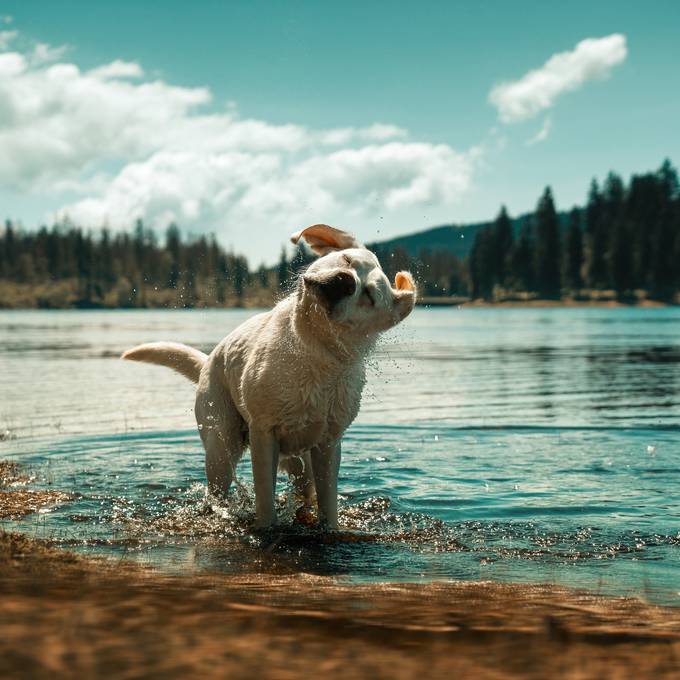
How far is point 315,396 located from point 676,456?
6304 millimetres

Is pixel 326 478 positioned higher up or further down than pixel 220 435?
further down

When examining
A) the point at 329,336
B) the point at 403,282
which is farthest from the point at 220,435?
the point at 403,282

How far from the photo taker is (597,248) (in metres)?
140

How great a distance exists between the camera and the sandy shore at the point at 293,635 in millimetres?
2510

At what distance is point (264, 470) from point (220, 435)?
0.92 meters

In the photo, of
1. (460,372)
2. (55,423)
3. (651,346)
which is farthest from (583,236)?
(55,423)

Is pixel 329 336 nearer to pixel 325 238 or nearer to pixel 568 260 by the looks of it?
pixel 325 238

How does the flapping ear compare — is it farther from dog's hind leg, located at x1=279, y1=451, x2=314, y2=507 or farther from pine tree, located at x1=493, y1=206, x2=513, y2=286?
pine tree, located at x1=493, y1=206, x2=513, y2=286

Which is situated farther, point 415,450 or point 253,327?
point 415,450

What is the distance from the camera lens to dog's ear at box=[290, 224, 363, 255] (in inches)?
230

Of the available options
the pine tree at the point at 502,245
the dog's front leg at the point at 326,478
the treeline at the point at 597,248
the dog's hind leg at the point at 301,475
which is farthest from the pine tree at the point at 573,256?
the dog's front leg at the point at 326,478

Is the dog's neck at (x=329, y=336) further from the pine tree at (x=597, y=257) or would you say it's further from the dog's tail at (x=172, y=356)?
the pine tree at (x=597, y=257)

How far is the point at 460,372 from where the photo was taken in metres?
23.1

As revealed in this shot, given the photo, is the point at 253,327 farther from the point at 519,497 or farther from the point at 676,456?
the point at 676,456
